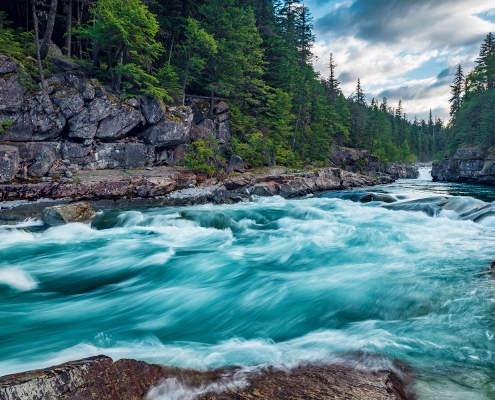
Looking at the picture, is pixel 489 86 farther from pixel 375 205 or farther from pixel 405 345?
pixel 405 345

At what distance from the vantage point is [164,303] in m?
6.55

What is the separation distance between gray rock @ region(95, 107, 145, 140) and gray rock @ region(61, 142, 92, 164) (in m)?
1.28

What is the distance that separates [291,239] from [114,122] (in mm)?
14942

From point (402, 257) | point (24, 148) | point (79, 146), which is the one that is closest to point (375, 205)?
point (402, 257)

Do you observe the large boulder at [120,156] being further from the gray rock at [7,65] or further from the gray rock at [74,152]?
the gray rock at [7,65]

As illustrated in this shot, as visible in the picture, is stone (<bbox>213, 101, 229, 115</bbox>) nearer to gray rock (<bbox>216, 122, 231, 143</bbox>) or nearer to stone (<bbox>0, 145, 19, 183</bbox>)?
gray rock (<bbox>216, 122, 231, 143</bbox>)

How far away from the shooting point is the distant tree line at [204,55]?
20031 mm

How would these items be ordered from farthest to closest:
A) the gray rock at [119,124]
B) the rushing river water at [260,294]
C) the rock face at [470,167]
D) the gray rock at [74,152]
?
the rock face at [470,167], the gray rock at [119,124], the gray rock at [74,152], the rushing river water at [260,294]

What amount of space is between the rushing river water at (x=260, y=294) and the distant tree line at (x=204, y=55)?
45.0 ft

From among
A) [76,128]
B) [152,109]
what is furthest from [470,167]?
[76,128]

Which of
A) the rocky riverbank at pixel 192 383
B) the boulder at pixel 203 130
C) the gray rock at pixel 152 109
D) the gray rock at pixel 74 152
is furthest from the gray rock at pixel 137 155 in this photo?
the rocky riverbank at pixel 192 383

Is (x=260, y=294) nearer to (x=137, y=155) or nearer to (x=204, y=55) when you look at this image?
(x=137, y=155)

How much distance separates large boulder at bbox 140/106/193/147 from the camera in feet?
69.7

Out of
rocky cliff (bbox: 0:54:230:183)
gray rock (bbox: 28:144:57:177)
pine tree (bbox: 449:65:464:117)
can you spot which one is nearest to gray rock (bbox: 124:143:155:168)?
rocky cliff (bbox: 0:54:230:183)
